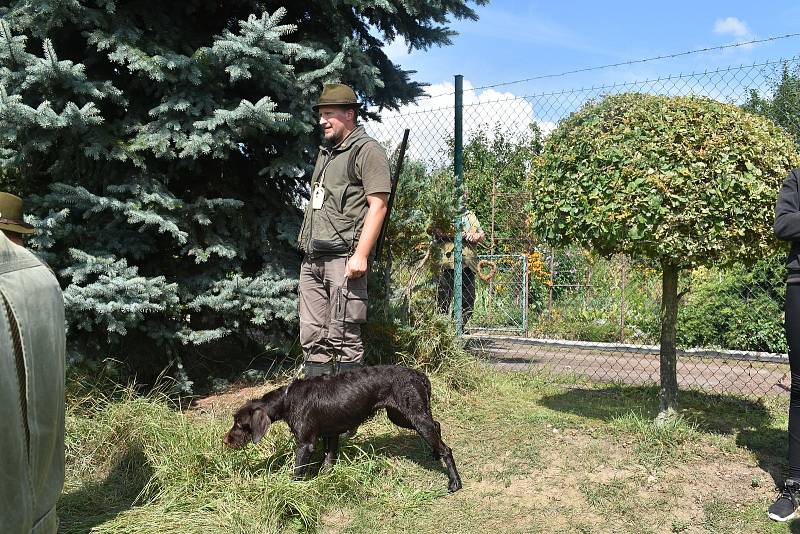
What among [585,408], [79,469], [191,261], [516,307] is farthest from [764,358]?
[79,469]

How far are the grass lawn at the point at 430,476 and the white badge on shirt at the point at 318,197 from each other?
1.44 m

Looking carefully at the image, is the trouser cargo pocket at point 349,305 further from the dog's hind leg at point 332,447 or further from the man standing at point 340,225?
the dog's hind leg at point 332,447

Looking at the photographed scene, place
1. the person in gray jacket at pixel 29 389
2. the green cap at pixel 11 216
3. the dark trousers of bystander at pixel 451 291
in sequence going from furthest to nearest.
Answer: the dark trousers of bystander at pixel 451 291
the green cap at pixel 11 216
the person in gray jacket at pixel 29 389

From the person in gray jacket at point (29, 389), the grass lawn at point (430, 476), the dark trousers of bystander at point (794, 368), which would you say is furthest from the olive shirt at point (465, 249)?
the person in gray jacket at point (29, 389)

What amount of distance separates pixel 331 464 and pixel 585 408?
7.78 ft

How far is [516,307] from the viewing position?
31.3ft

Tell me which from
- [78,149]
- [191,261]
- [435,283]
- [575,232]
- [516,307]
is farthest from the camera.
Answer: [516,307]

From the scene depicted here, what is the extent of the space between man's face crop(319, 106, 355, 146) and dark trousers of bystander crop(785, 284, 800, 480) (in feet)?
8.73

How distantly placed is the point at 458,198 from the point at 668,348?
2.34 meters

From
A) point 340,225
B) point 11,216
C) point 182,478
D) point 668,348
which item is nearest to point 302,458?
point 182,478

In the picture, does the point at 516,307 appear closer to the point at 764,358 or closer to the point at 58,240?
the point at 764,358

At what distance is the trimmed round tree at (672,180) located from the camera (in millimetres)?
3699

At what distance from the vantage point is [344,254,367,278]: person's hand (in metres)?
3.71

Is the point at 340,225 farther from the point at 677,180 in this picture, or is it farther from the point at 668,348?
the point at 668,348
